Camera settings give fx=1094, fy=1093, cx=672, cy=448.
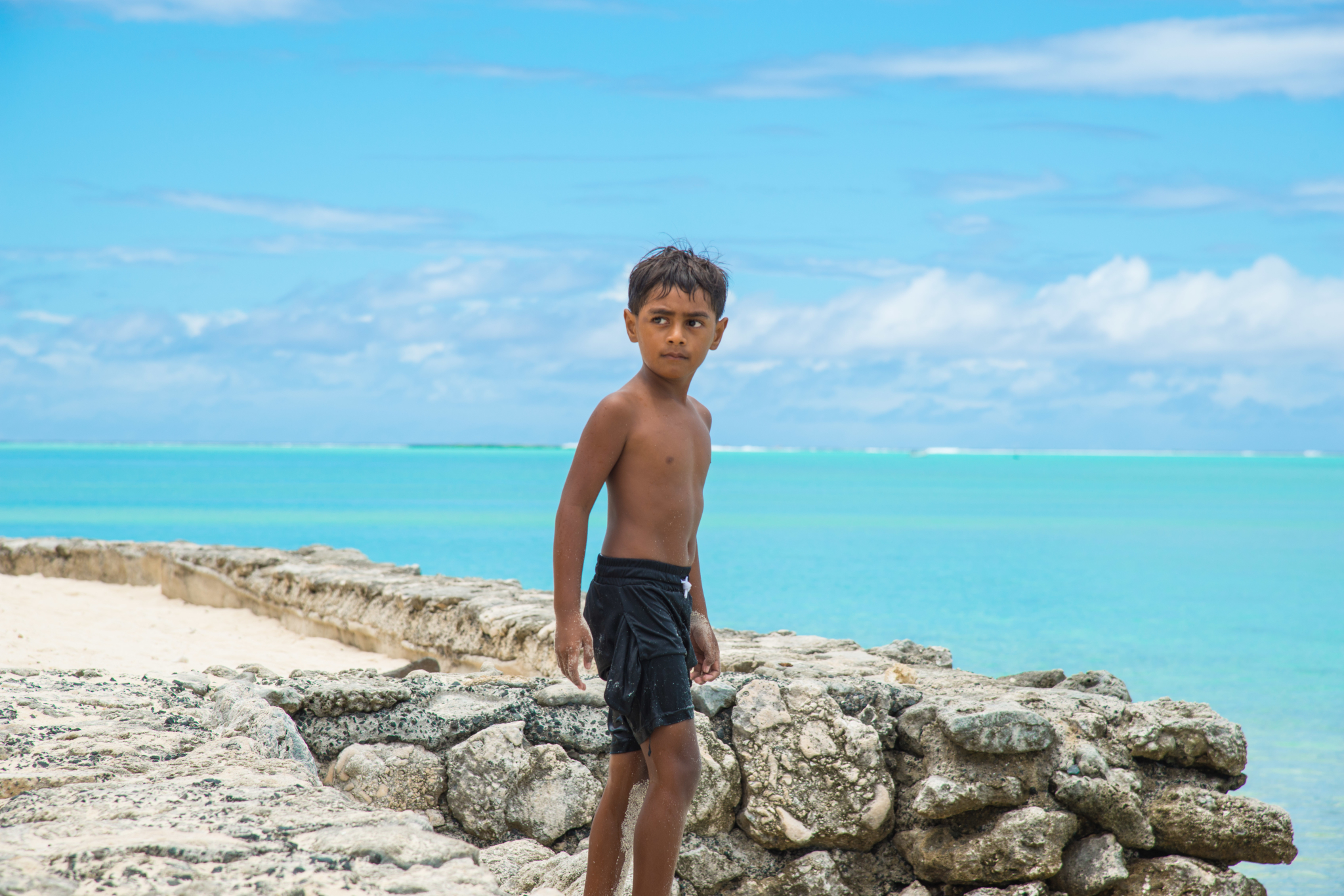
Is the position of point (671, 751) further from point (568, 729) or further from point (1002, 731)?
point (1002, 731)

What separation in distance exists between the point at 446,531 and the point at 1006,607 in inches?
647

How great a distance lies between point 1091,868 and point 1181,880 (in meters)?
0.29

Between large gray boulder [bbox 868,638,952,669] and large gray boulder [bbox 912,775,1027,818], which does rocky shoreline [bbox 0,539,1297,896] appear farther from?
large gray boulder [bbox 868,638,952,669]

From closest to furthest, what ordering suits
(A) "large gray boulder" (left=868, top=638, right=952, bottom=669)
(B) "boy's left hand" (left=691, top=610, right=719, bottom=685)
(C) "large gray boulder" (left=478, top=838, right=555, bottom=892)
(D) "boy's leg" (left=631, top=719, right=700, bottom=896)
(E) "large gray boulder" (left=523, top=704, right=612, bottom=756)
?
(D) "boy's leg" (left=631, top=719, right=700, bottom=896) < (B) "boy's left hand" (left=691, top=610, right=719, bottom=685) < (C) "large gray boulder" (left=478, top=838, right=555, bottom=892) < (E) "large gray boulder" (left=523, top=704, right=612, bottom=756) < (A) "large gray boulder" (left=868, top=638, right=952, bottom=669)

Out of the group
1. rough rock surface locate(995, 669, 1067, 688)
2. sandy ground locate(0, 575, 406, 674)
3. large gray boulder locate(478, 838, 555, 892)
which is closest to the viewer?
large gray boulder locate(478, 838, 555, 892)

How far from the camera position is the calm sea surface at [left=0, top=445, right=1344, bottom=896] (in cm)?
1189

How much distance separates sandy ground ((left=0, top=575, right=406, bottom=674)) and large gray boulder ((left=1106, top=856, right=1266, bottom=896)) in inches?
155

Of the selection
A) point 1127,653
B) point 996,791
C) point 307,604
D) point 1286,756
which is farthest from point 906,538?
point 996,791

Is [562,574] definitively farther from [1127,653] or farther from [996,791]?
[1127,653]

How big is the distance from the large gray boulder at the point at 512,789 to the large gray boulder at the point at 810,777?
522mm

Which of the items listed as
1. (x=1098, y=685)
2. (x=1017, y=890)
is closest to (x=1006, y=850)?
(x=1017, y=890)

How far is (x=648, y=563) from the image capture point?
2.51m

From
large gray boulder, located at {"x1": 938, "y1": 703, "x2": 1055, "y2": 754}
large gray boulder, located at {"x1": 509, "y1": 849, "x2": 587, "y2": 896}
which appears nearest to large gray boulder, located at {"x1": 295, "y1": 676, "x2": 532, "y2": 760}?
large gray boulder, located at {"x1": 509, "y1": 849, "x2": 587, "y2": 896}

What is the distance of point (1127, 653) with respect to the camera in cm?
1476
